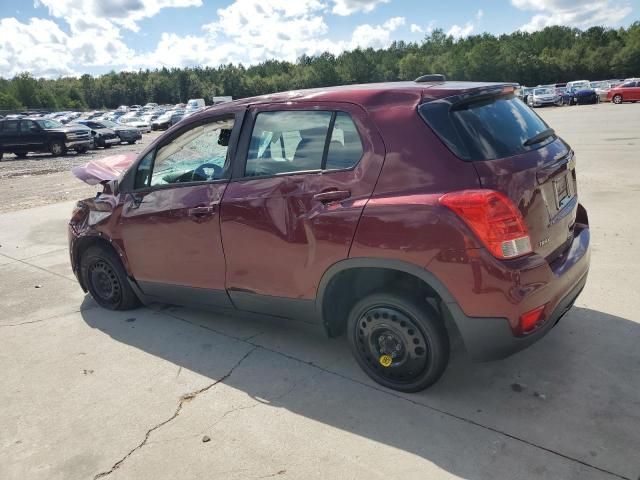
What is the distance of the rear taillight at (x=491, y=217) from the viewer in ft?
8.45

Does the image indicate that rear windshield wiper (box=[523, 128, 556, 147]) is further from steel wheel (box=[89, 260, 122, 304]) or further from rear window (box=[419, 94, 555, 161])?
steel wheel (box=[89, 260, 122, 304])

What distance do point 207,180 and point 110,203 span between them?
3.98 feet

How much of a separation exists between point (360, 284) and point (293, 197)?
27.1 inches

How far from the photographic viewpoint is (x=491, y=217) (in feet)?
8.44

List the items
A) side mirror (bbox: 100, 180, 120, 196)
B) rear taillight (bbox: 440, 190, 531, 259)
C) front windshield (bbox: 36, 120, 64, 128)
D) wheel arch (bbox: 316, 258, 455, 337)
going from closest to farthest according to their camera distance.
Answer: rear taillight (bbox: 440, 190, 531, 259) < wheel arch (bbox: 316, 258, 455, 337) < side mirror (bbox: 100, 180, 120, 196) < front windshield (bbox: 36, 120, 64, 128)

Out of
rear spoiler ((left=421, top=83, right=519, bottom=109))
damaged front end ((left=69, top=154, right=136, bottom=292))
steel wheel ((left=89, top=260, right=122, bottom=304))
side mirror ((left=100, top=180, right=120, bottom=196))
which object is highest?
rear spoiler ((left=421, top=83, right=519, bottom=109))

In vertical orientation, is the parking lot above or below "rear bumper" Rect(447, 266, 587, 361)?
below

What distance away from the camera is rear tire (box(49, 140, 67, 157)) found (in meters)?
22.8

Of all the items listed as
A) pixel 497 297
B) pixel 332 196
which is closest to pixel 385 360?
pixel 497 297

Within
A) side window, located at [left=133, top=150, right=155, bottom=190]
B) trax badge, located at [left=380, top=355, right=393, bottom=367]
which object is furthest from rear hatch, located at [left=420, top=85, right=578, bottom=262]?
side window, located at [left=133, top=150, right=155, bottom=190]

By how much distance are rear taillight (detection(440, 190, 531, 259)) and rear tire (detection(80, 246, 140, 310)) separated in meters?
3.16

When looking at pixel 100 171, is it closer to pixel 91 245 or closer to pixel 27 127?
pixel 91 245

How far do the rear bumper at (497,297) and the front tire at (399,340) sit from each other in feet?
0.67

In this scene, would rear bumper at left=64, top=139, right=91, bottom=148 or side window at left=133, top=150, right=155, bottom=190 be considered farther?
rear bumper at left=64, top=139, right=91, bottom=148
